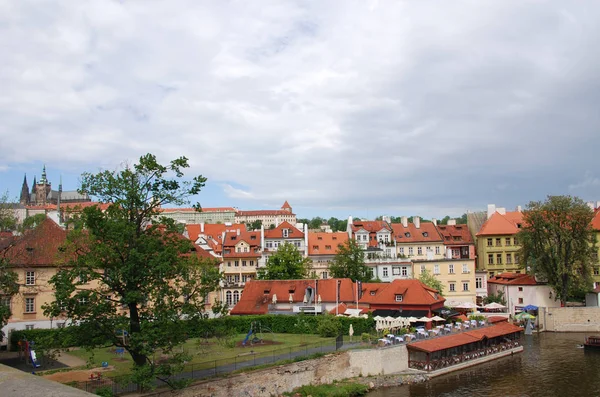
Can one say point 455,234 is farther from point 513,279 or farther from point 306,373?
point 306,373

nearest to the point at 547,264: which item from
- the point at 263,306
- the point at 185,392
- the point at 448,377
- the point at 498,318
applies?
the point at 498,318

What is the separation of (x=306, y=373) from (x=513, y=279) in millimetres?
34989

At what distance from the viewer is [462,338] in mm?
37094

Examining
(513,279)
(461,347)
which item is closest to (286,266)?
(461,347)

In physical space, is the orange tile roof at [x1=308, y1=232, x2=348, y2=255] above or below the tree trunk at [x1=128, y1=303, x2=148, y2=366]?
above

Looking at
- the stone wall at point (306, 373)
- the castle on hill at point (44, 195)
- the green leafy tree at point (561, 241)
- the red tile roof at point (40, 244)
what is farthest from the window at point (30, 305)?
the castle on hill at point (44, 195)

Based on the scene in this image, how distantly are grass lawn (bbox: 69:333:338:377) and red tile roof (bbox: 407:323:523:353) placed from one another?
612 cm

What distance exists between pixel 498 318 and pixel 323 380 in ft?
70.1

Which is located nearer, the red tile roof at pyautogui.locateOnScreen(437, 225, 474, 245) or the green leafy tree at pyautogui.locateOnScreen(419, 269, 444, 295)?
the green leafy tree at pyautogui.locateOnScreen(419, 269, 444, 295)

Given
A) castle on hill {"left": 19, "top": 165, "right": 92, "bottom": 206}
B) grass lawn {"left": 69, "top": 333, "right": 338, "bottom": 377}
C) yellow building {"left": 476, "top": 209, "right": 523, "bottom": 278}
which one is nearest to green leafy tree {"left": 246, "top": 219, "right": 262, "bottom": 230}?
castle on hill {"left": 19, "top": 165, "right": 92, "bottom": 206}

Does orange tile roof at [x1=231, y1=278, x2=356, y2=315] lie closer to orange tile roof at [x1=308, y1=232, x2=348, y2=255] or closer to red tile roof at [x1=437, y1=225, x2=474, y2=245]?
orange tile roof at [x1=308, y1=232, x2=348, y2=255]

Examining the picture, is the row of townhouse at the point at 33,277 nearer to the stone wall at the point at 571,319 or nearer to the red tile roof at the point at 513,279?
the stone wall at the point at 571,319

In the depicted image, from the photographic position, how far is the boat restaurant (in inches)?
1358

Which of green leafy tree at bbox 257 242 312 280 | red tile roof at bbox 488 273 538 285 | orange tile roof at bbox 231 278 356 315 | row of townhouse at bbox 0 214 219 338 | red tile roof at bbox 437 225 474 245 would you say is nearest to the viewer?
row of townhouse at bbox 0 214 219 338
